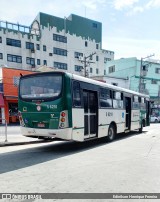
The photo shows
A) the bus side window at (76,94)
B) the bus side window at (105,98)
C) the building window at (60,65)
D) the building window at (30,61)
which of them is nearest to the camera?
the bus side window at (76,94)

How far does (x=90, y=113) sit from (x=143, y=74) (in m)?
37.7

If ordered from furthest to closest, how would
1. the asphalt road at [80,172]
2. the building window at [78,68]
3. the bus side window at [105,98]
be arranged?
1. the building window at [78,68]
2. the bus side window at [105,98]
3. the asphalt road at [80,172]

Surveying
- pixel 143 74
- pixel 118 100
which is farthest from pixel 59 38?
pixel 118 100

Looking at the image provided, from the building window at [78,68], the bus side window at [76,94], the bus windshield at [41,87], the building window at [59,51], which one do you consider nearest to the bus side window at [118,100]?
the bus side window at [76,94]

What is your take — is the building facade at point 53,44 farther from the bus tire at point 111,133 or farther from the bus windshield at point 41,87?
the bus windshield at point 41,87

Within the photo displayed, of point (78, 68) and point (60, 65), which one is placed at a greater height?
point (60, 65)

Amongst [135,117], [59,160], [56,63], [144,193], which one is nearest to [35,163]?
[59,160]

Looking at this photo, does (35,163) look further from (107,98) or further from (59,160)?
(107,98)

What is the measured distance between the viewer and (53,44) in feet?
160

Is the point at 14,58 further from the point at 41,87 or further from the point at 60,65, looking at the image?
the point at 41,87

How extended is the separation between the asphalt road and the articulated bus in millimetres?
1010

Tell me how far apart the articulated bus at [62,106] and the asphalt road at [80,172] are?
101 centimetres

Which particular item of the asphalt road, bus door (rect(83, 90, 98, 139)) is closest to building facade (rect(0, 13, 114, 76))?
bus door (rect(83, 90, 98, 139))

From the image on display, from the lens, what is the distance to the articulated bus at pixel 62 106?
8453 millimetres
